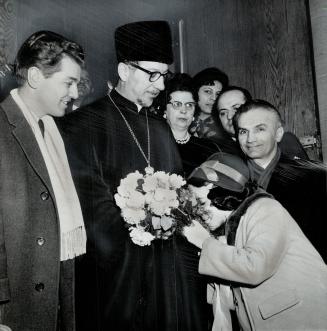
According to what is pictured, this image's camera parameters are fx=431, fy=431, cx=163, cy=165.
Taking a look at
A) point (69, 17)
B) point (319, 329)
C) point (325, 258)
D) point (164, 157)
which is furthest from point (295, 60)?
point (319, 329)

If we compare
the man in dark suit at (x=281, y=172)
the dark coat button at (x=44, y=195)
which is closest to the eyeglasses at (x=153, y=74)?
the man in dark suit at (x=281, y=172)

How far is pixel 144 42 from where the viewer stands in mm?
2383

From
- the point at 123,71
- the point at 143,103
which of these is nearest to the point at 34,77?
the point at 123,71

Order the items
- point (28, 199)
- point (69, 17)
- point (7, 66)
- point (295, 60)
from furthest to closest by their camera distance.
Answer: point (295, 60), point (69, 17), point (7, 66), point (28, 199)

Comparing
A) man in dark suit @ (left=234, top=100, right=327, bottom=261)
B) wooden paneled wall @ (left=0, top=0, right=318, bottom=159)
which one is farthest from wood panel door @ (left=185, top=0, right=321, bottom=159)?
man in dark suit @ (left=234, top=100, right=327, bottom=261)

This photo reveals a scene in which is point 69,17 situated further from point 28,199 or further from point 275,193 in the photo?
point 275,193

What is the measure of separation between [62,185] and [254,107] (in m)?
1.16

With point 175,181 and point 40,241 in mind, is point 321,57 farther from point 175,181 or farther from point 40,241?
point 40,241

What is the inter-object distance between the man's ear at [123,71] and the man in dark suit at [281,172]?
2.19 feet

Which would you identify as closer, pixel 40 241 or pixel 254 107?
pixel 40 241

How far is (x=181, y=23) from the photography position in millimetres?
2549

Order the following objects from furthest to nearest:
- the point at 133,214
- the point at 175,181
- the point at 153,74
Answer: the point at 153,74 < the point at 175,181 < the point at 133,214

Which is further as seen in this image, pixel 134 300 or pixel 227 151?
pixel 227 151

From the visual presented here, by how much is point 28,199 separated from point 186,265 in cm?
90
